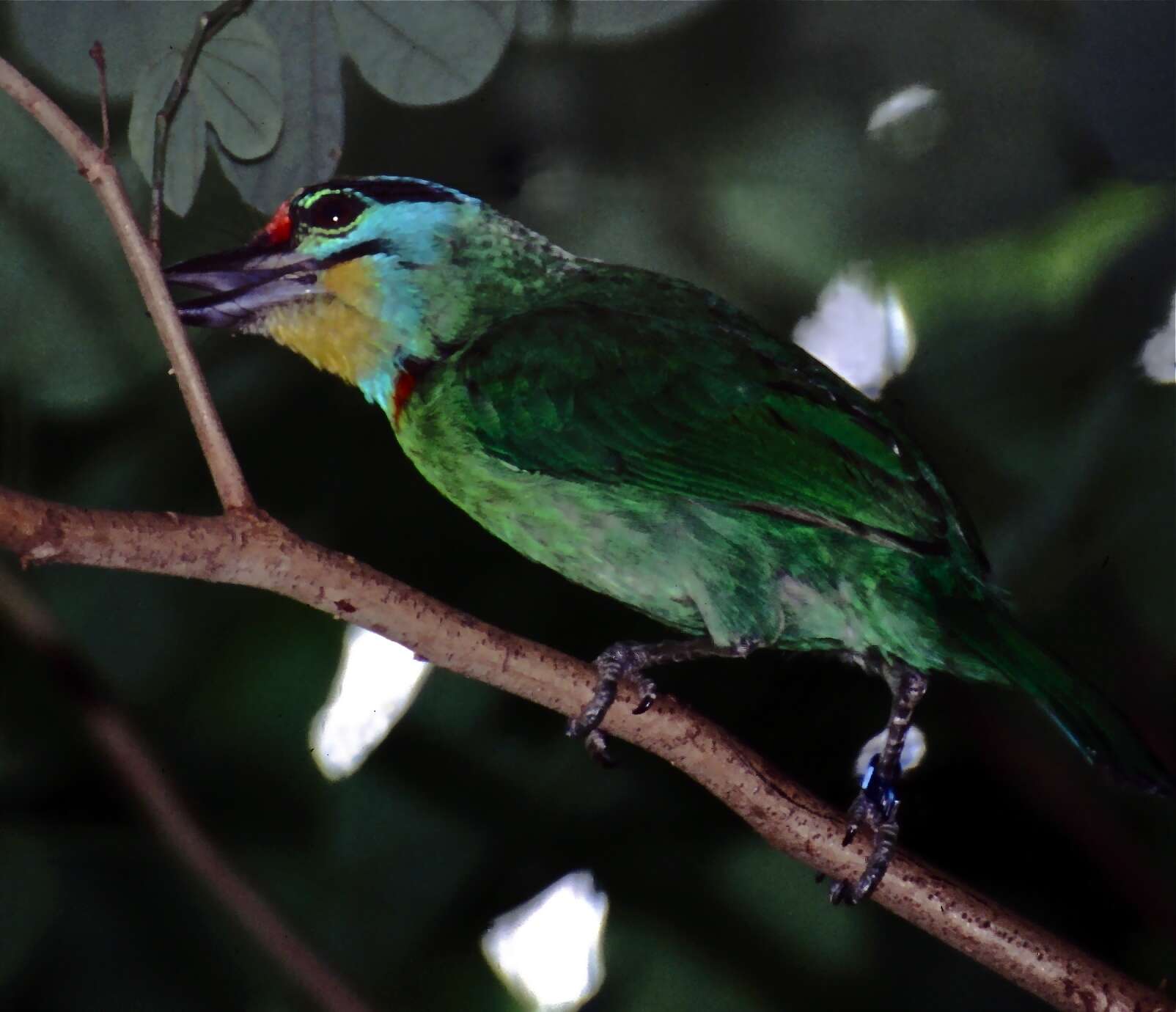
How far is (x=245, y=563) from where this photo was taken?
137 centimetres

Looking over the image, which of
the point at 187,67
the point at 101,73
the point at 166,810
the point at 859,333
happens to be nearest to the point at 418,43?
the point at 187,67

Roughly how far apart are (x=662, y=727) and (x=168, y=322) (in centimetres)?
74

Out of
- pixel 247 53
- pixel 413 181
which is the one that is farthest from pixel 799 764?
pixel 247 53

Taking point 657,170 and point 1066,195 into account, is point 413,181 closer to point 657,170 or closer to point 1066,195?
point 657,170

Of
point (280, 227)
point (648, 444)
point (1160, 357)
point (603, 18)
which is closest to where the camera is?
point (648, 444)

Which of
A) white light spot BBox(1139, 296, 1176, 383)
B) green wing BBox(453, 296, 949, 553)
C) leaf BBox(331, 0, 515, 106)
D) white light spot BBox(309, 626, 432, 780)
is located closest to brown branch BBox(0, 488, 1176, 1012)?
green wing BBox(453, 296, 949, 553)

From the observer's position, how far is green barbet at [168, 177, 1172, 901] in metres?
1.61

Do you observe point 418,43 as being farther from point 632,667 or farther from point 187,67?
point 632,667

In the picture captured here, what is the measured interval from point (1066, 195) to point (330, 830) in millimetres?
1425

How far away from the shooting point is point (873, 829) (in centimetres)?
166

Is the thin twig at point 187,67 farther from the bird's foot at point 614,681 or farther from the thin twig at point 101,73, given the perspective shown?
the bird's foot at point 614,681

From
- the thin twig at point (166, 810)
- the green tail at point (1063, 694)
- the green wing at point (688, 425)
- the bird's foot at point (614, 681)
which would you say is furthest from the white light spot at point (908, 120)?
the thin twig at point (166, 810)

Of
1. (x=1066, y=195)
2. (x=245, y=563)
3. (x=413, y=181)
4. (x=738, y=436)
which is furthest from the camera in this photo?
(x=1066, y=195)

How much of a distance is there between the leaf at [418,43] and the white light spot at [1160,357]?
3.57 feet
